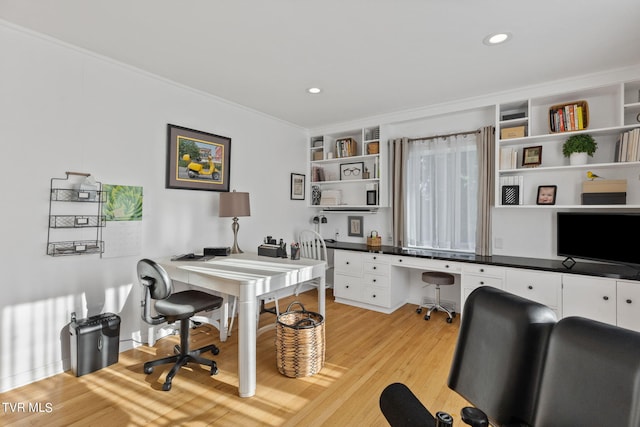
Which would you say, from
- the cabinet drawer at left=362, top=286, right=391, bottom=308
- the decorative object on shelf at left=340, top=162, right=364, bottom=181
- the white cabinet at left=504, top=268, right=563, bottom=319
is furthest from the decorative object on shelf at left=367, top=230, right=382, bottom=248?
the white cabinet at left=504, top=268, right=563, bottom=319

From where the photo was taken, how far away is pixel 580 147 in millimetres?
2928

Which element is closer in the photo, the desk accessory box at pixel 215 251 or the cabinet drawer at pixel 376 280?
the desk accessory box at pixel 215 251

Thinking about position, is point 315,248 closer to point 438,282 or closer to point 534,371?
point 438,282

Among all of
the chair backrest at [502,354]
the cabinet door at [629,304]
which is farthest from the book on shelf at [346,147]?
the chair backrest at [502,354]

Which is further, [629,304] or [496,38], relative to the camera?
[629,304]

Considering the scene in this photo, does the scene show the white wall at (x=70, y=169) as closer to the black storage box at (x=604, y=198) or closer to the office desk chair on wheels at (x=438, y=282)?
the office desk chair on wheels at (x=438, y=282)

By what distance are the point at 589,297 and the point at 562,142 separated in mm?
1573

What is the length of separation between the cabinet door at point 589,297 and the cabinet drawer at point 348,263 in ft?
6.91

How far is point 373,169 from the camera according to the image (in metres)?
4.45

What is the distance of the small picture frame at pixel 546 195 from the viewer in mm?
3121

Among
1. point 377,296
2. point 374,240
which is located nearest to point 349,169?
point 374,240

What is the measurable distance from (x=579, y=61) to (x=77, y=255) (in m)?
4.52

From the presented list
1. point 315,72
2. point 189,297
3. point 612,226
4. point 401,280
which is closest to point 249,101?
point 315,72

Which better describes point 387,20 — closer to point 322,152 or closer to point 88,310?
point 322,152
